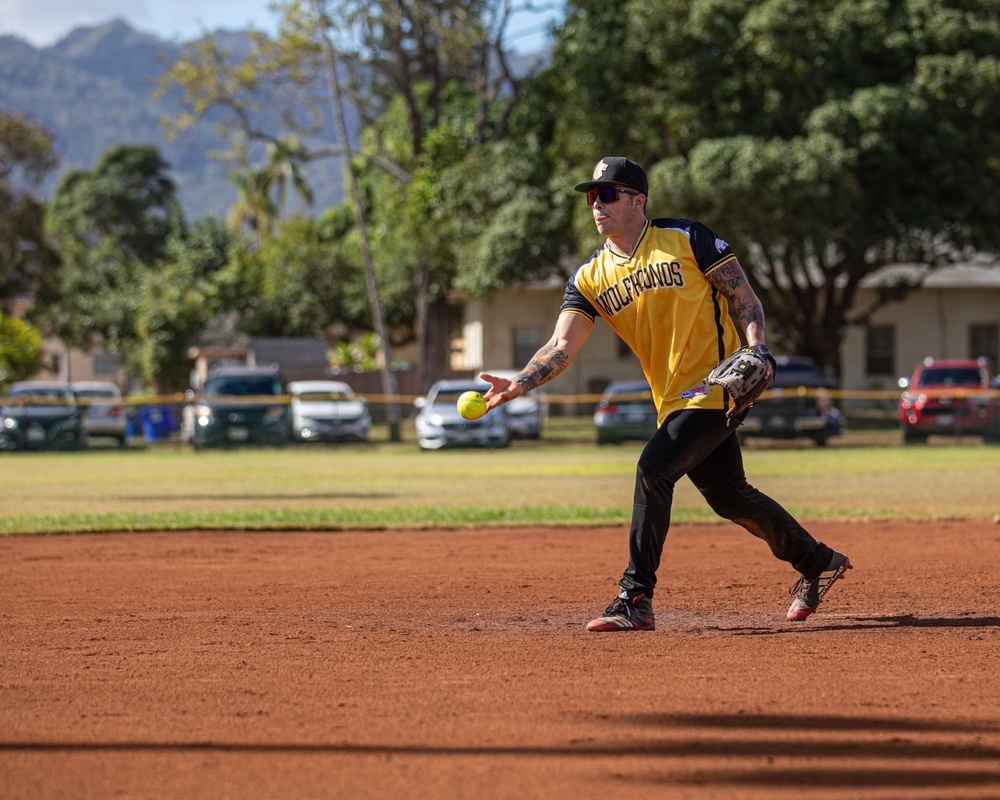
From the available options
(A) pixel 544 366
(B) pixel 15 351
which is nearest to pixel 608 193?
(A) pixel 544 366

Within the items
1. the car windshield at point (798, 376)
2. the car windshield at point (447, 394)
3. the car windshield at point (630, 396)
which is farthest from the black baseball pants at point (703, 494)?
the car windshield at point (447, 394)

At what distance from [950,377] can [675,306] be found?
25.6 metres

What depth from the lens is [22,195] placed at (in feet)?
180

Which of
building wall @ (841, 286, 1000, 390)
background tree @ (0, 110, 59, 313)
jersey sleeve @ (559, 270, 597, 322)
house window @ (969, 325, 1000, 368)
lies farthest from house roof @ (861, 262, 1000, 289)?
jersey sleeve @ (559, 270, 597, 322)

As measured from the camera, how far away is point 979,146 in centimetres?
3088

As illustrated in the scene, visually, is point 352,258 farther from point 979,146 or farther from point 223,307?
point 979,146

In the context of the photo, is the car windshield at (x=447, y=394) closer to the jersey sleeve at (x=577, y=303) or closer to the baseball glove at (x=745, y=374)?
the jersey sleeve at (x=577, y=303)

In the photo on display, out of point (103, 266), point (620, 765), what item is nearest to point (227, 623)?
point (620, 765)

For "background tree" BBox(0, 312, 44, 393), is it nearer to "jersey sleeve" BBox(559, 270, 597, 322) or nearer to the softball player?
"jersey sleeve" BBox(559, 270, 597, 322)

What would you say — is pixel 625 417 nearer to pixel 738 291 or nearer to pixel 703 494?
pixel 703 494

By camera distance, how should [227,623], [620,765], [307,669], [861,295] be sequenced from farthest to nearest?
[861,295]
[227,623]
[307,669]
[620,765]

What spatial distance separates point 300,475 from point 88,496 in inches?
185

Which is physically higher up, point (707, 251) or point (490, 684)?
point (707, 251)

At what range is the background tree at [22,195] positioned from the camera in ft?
179
